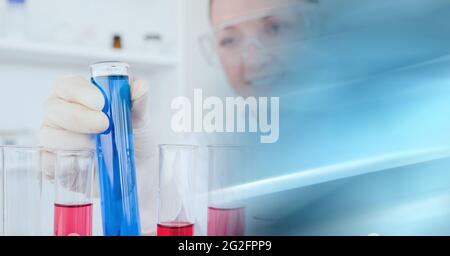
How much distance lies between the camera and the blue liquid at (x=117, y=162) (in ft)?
1.17

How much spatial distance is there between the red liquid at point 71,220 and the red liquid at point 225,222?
0.10 m

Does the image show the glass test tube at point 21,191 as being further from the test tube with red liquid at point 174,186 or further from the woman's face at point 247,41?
the woman's face at point 247,41

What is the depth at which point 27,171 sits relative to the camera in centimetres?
36

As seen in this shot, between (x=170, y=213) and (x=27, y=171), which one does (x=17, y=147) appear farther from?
(x=170, y=213)

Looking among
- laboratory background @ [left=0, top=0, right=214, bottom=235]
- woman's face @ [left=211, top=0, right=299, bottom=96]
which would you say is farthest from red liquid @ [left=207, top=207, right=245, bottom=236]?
laboratory background @ [left=0, top=0, right=214, bottom=235]

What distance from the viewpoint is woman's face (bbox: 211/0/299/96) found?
1.70 feet

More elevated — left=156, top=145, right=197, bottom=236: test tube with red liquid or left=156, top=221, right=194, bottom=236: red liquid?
left=156, top=145, right=197, bottom=236: test tube with red liquid

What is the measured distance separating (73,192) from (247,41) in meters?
0.44

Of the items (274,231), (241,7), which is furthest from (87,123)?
(241,7)

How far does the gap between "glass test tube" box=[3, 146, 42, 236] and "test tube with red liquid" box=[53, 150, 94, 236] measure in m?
0.02

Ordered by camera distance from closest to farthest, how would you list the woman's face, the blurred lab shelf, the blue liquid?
1. the blue liquid
2. the woman's face
3. the blurred lab shelf

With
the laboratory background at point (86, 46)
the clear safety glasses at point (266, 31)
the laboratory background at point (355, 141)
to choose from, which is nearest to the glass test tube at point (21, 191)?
the laboratory background at point (355, 141)

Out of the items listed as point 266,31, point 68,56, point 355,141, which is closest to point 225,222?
point 355,141

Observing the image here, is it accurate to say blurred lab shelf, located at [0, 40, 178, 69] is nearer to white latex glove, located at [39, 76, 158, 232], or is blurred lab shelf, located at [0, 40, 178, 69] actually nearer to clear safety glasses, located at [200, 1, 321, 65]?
clear safety glasses, located at [200, 1, 321, 65]
